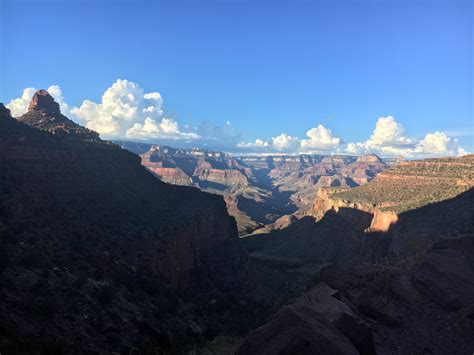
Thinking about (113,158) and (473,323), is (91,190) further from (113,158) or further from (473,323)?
(473,323)

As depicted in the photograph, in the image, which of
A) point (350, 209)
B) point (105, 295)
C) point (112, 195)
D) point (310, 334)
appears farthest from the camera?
point (350, 209)

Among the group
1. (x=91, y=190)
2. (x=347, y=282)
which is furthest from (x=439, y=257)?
(x=91, y=190)

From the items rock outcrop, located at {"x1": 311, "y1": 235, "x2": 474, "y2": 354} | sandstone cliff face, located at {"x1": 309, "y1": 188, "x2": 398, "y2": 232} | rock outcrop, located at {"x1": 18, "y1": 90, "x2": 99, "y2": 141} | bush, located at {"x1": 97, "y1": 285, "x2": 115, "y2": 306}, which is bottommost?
sandstone cliff face, located at {"x1": 309, "y1": 188, "x2": 398, "y2": 232}

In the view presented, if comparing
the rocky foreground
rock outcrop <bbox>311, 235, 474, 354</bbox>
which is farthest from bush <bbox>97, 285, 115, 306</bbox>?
rock outcrop <bbox>311, 235, 474, 354</bbox>

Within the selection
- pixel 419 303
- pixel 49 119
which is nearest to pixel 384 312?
pixel 419 303

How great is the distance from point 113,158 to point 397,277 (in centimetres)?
7433

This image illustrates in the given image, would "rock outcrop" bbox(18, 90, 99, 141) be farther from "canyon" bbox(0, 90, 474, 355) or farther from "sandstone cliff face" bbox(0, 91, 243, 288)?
"canyon" bbox(0, 90, 474, 355)

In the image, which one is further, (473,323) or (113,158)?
(113,158)

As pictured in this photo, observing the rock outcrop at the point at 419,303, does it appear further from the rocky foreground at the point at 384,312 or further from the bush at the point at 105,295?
the bush at the point at 105,295

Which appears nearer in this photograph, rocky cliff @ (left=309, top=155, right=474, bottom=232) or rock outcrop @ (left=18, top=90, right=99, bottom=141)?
rock outcrop @ (left=18, top=90, right=99, bottom=141)

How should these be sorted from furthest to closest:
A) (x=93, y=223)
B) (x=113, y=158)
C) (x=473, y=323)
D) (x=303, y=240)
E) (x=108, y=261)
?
(x=303, y=240)
(x=113, y=158)
(x=93, y=223)
(x=108, y=261)
(x=473, y=323)

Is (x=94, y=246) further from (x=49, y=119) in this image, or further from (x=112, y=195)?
(x=49, y=119)

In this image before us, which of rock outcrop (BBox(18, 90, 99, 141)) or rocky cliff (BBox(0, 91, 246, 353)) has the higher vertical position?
rock outcrop (BBox(18, 90, 99, 141))

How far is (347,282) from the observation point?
2167 centimetres
